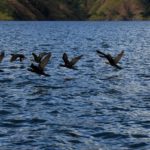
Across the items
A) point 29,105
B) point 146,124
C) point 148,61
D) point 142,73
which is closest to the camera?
point 146,124

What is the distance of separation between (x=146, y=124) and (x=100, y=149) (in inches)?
240

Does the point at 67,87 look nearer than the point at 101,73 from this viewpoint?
Yes

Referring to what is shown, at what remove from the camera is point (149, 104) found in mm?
36375

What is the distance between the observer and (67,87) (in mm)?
45312

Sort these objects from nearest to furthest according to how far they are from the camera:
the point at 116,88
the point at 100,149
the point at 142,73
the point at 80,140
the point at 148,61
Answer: the point at 100,149, the point at 80,140, the point at 116,88, the point at 142,73, the point at 148,61

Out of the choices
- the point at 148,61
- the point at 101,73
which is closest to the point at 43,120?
the point at 101,73

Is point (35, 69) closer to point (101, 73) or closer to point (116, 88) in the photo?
point (116, 88)

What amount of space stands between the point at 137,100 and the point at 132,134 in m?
10.4

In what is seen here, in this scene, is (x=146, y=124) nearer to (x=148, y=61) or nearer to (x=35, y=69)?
(x=35, y=69)

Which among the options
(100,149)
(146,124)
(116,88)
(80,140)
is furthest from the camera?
(116,88)

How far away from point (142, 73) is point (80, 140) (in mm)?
30274

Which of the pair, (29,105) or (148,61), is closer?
(29,105)

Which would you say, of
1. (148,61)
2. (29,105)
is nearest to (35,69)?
(29,105)

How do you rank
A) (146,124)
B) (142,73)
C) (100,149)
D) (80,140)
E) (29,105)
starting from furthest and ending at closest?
1. (142,73)
2. (29,105)
3. (146,124)
4. (80,140)
5. (100,149)
